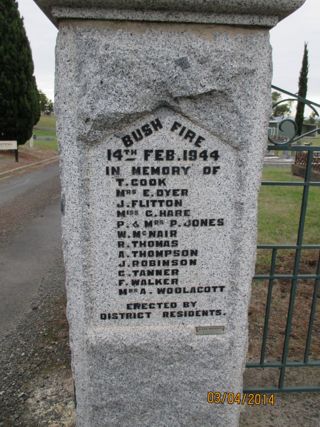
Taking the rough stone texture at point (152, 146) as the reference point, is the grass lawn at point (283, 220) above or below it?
below

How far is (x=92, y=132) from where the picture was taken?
5.99 ft

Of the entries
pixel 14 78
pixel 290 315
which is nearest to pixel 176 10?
pixel 290 315

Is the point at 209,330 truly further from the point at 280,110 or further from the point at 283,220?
the point at 280,110

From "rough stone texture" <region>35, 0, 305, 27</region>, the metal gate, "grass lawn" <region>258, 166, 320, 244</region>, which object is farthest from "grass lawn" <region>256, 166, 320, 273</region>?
"rough stone texture" <region>35, 0, 305, 27</region>

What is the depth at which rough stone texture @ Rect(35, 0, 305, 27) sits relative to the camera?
5.41 feet

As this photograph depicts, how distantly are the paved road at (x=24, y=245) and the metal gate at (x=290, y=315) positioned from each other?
238 centimetres

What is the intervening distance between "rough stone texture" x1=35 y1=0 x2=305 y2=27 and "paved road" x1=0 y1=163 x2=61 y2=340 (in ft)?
9.86

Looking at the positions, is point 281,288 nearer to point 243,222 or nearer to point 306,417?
point 306,417

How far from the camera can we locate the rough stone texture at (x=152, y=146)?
176 cm

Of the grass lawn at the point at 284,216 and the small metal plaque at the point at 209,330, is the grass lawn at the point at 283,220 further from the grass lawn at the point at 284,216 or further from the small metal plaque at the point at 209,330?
the small metal plaque at the point at 209,330

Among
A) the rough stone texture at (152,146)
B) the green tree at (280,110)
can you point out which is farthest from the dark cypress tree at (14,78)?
the rough stone texture at (152,146)

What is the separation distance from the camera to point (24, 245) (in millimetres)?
6203

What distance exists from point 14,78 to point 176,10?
17011 mm

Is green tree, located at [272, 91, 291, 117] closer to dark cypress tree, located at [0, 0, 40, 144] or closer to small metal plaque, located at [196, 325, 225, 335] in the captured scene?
small metal plaque, located at [196, 325, 225, 335]
